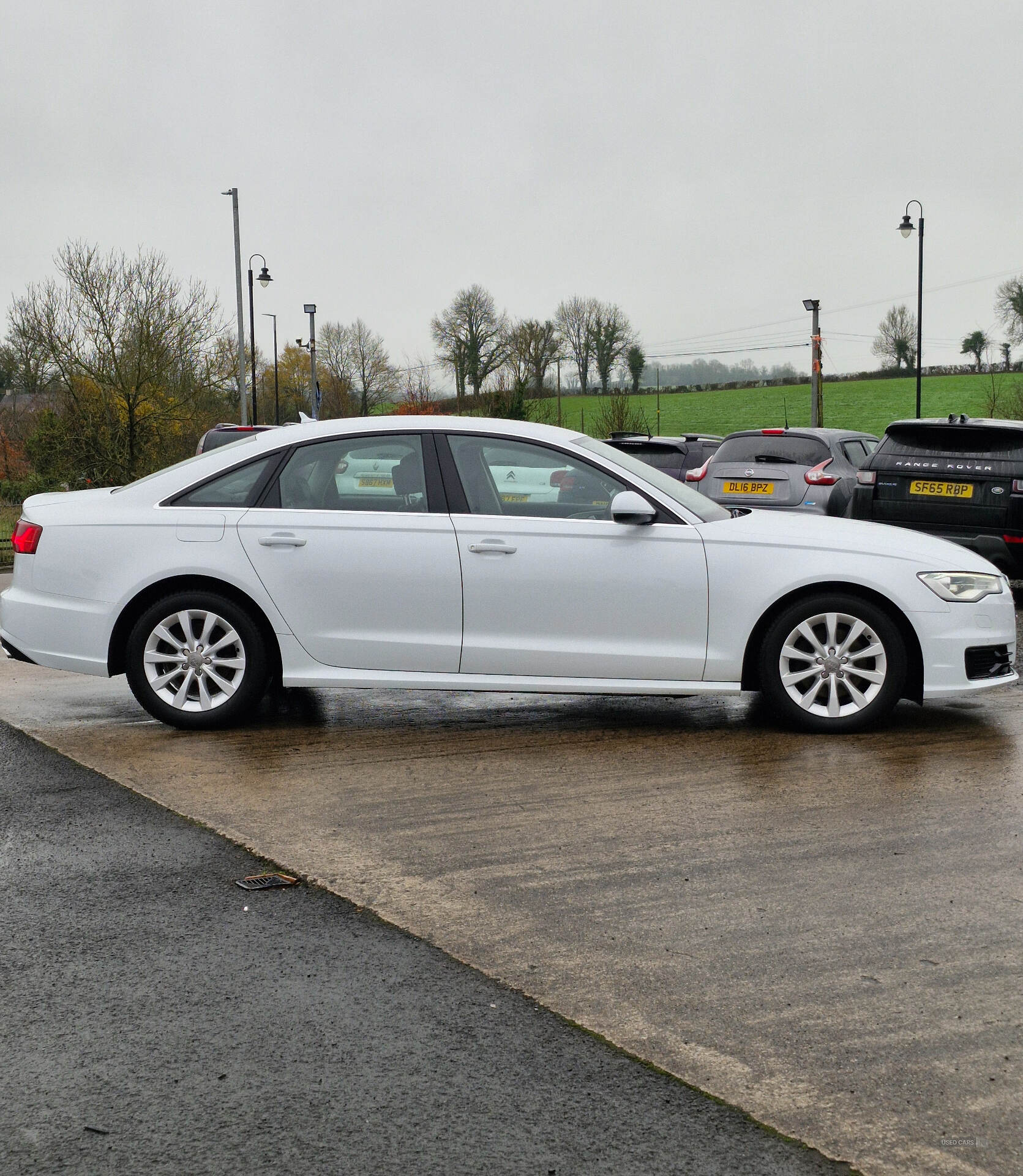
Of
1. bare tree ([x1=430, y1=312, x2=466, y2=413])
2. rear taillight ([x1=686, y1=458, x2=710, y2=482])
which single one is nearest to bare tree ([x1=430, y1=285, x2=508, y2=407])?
bare tree ([x1=430, y1=312, x2=466, y2=413])

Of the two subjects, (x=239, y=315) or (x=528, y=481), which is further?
(x=239, y=315)

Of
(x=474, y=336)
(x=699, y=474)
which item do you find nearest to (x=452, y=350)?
(x=474, y=336)

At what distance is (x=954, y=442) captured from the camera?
481 inches

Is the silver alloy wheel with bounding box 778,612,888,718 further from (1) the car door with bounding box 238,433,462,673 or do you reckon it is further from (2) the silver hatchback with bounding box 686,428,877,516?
(2) the silver hatchback with bounding box 686,428,877,516

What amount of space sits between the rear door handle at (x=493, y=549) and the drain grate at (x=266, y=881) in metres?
2.62

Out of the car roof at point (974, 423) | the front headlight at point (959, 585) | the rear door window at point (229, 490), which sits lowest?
the front headlight at point (959, 585)

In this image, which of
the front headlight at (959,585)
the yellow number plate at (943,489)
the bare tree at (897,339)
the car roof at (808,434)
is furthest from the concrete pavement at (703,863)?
the bare tree at (897,339)

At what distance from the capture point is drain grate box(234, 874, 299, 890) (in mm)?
4492

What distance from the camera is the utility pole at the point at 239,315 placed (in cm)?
4006

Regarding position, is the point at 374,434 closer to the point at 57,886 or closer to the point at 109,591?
the point at 109,591

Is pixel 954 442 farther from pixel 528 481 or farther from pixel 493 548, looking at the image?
pixel 493 548

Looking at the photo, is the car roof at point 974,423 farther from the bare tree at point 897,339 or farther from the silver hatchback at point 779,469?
the bare tree at point 897,339

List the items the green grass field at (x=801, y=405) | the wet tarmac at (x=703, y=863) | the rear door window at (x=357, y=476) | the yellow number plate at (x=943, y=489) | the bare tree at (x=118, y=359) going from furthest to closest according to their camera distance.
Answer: the green grass field at (x=801, y=405), the bare tree at (x=118, y=359), the yellow number plate at (x=943, y=489), the rear door window at (x=357, y=476), the wet tarmac at (x=703, y=863)

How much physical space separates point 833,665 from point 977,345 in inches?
3855
